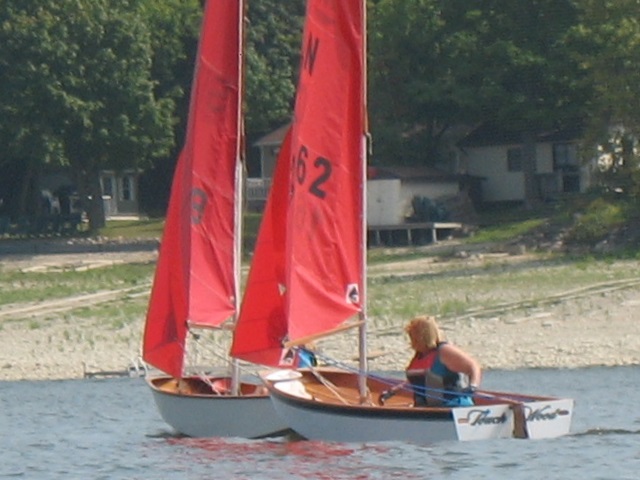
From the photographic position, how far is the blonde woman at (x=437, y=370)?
18938 mm

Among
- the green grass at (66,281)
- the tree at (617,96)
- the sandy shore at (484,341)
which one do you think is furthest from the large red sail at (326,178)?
the tree at (617,96)

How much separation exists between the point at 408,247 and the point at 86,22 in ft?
56.2

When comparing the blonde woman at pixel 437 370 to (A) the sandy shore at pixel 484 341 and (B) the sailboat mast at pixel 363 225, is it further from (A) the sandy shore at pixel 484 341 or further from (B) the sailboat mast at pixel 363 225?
(A) the sandy shore at pixel 484 341

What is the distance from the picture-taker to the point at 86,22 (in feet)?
217

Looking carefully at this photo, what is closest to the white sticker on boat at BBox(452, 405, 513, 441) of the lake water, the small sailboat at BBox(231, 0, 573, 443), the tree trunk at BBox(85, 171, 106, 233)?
the lake water

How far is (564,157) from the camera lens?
6494cm

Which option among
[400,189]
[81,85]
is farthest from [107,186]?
[400,189]

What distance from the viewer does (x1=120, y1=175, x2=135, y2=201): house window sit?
78.4 m

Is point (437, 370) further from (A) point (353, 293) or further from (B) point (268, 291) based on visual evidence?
(B) point (268, 291)

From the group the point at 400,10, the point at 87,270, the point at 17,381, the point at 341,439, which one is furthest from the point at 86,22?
the point at 341,439

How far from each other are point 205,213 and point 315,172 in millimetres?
3069

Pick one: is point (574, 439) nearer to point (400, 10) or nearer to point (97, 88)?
point (400, 10)

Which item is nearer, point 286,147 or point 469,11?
point 286,147

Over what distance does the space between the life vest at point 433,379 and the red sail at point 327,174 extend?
129 centimetres
